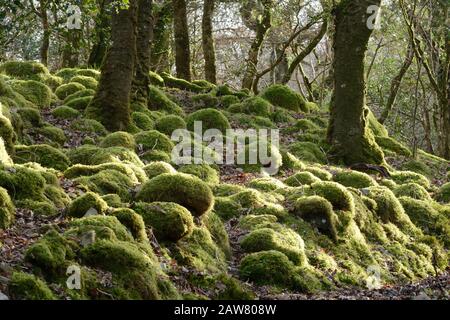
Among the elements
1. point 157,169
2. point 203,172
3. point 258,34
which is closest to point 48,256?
point 157,169

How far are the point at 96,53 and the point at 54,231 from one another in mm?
15121

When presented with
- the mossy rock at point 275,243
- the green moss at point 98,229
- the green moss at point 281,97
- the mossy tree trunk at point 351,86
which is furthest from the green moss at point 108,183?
the green moss at point 281,97

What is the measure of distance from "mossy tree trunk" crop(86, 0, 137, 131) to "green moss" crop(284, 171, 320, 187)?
12.7ft

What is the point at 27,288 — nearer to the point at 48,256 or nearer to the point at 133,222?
the point at 48,256

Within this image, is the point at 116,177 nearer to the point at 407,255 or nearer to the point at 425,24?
the point at 407,255

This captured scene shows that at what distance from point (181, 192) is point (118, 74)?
226 inches

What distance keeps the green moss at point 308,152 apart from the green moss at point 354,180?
177cm

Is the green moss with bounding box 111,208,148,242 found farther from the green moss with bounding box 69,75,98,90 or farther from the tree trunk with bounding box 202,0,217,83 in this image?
the tree trunk with bounding box 202,0,217,83

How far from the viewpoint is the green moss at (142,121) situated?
13937 millimetres

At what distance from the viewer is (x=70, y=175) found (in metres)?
9.05

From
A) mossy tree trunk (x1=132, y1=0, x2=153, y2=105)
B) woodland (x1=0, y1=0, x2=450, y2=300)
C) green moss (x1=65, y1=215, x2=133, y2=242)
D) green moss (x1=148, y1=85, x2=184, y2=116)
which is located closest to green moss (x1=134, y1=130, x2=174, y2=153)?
woodland (x1=0, y1=0, x2=450, y2=300)

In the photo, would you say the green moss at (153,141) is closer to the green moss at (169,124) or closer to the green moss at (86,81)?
the green moss at (169,124)

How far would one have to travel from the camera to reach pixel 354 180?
41.1ft
